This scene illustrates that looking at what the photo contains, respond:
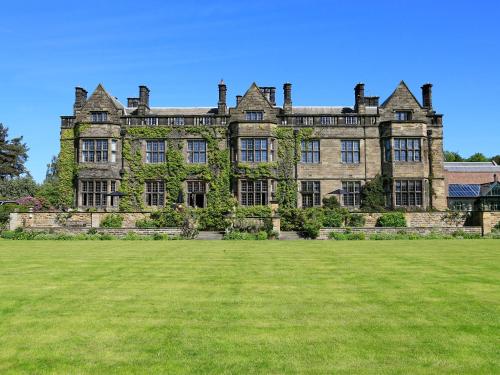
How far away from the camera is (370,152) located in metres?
36.4

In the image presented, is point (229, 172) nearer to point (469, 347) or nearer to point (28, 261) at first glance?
point (28, 261)

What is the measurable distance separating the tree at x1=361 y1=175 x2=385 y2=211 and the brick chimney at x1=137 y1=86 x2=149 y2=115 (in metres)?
18.9

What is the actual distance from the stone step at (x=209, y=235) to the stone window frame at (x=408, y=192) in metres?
14.8

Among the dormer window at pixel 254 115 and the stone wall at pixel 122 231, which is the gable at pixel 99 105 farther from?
the stone wall at pixel 122 231

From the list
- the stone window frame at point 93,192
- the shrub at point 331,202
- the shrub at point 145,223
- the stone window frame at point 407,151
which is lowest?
the shrub at point 145,223

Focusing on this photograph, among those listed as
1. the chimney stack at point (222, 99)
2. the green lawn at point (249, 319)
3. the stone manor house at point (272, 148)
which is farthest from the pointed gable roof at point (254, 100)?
the green lawn at point (249, 319)

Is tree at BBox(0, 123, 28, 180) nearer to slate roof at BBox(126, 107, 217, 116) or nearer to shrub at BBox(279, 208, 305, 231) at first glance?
slate roof at BBox(126, 107, 217, 116)

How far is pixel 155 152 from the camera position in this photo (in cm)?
3672

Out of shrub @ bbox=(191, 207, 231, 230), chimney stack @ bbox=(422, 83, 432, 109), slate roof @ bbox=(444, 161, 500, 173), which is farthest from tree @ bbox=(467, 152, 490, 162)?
shrub @ bbox=(191, 207, 231, 230)

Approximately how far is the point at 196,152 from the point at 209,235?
34.9 ft

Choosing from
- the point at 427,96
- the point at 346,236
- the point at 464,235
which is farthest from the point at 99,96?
the point at 464,235

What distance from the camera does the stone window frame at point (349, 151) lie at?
3659cm

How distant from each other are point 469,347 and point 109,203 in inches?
1292

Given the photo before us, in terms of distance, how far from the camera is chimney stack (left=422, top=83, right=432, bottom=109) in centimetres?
3675
